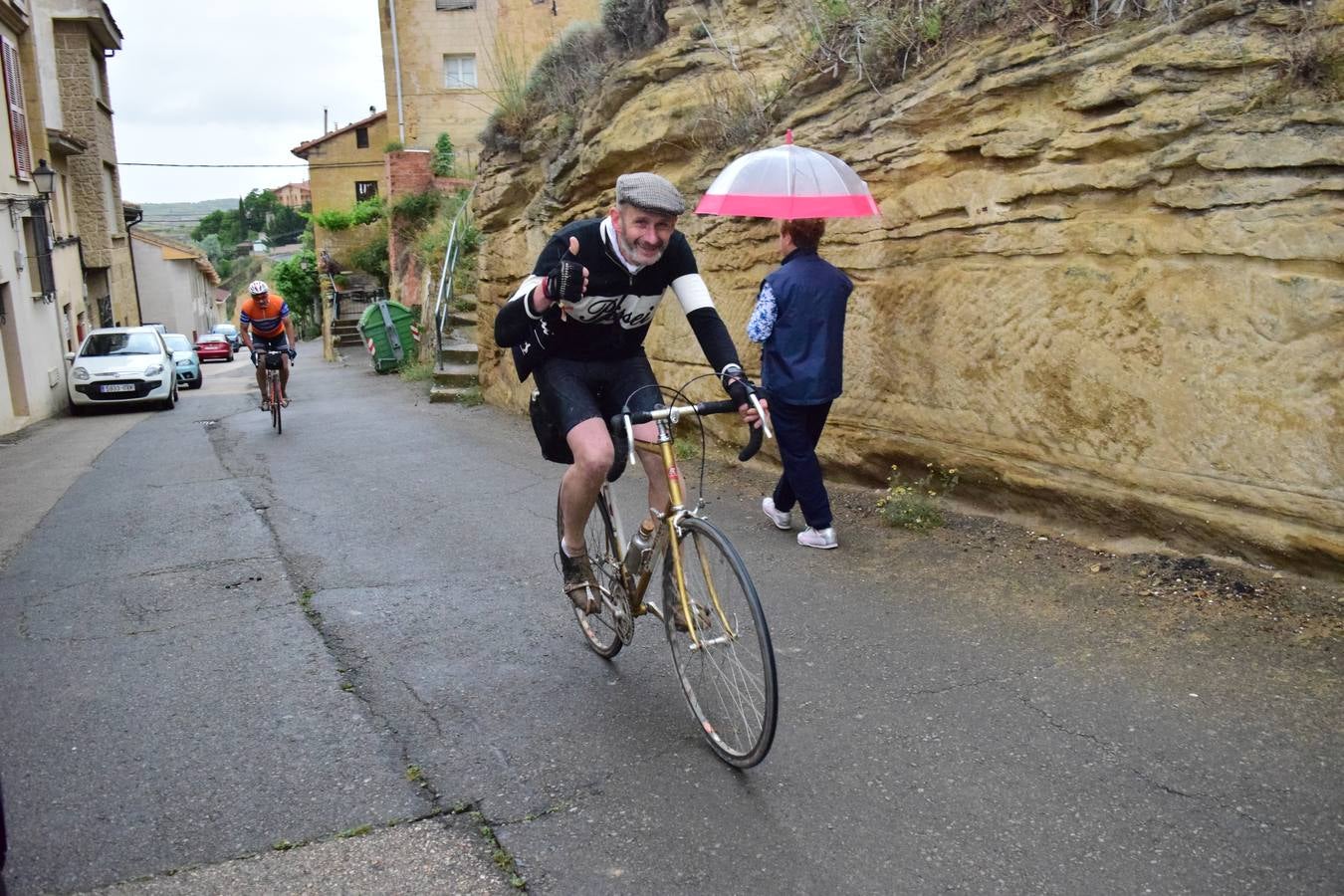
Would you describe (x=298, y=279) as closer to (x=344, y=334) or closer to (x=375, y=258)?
(x=375, y=258)

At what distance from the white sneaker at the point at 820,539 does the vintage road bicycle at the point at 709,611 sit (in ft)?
7.38

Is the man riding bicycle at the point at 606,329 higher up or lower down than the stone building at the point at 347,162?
lower down

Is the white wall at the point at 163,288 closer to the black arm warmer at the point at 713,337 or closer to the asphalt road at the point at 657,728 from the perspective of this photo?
the asphalt road at the point at 657,728

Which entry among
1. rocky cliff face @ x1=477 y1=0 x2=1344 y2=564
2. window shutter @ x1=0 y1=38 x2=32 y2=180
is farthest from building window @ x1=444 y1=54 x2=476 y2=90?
rocky cliff face @ x1=477 y1=0 x2=1344 y2=564

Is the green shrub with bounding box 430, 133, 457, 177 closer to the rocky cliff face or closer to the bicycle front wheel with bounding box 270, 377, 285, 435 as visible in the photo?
the bicycle front wheel with bounding box 270, 377, 285, 435

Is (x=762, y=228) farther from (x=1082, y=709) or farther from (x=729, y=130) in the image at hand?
(x=1082, y=709)

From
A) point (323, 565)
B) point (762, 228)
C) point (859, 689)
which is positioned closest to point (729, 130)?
point (762, 228)

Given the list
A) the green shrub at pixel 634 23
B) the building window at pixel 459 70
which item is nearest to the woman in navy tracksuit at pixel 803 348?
the green shrub at pixel 634 23

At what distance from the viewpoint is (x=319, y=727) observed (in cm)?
A: 409

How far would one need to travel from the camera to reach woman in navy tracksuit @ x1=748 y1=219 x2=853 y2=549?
624 centimetres

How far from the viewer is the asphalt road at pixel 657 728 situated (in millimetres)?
3121

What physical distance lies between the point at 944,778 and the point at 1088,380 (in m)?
2.78

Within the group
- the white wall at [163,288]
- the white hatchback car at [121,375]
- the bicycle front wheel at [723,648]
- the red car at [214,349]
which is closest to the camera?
the bicycle front wheel at [723,648]

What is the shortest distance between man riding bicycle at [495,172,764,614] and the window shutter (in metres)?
20.6
